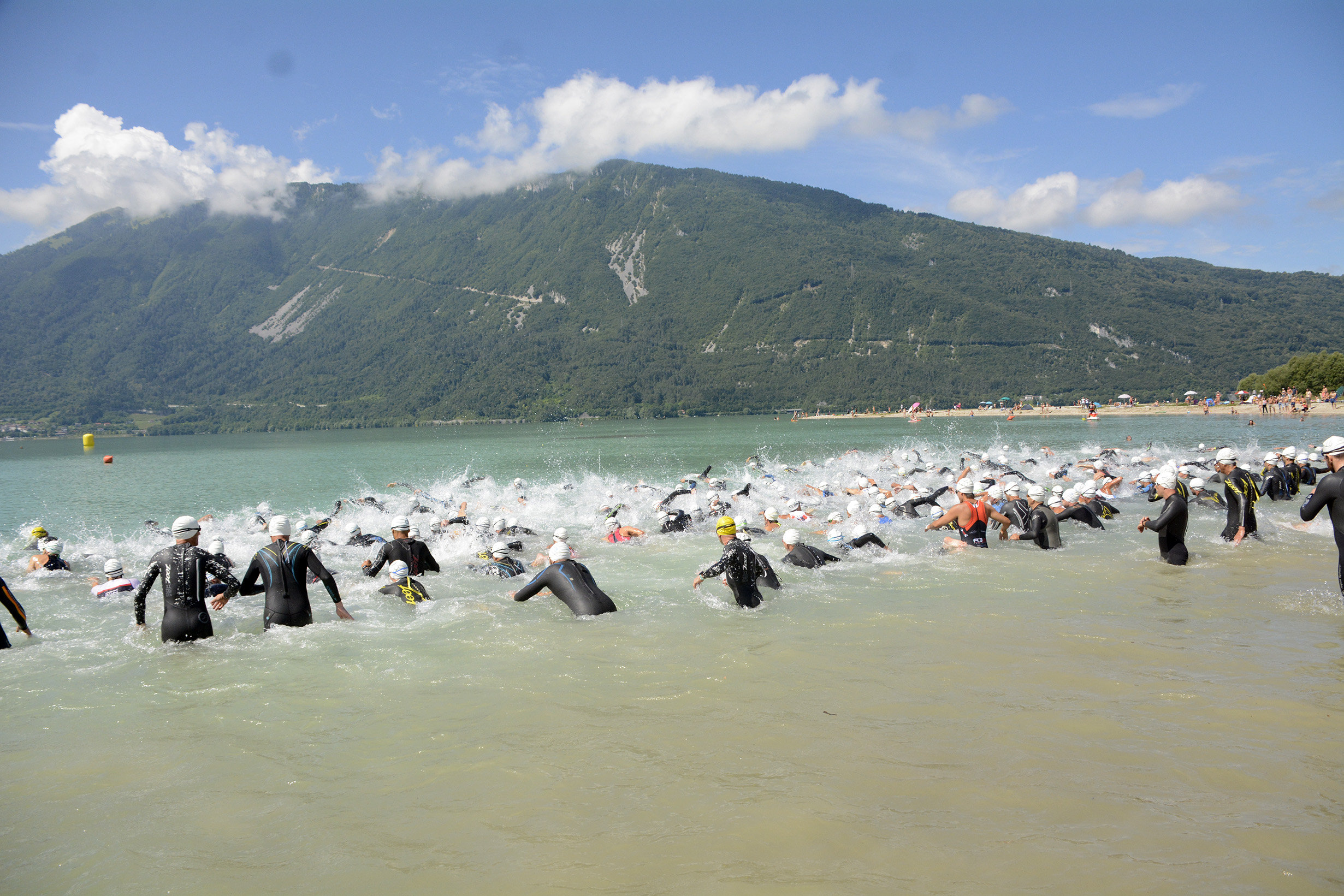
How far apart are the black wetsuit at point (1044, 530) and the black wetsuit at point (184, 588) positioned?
13439mm

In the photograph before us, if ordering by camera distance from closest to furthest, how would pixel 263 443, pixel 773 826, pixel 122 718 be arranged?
1. pixel 773 826
2. pixel 122 718
3. pixel 263 443

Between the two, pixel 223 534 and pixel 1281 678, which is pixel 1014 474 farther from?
pixel 223 534

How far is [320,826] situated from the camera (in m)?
4.93

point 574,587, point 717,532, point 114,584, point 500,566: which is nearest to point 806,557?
point 717,532

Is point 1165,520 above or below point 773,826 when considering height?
above

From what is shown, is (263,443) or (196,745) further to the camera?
(263,443)

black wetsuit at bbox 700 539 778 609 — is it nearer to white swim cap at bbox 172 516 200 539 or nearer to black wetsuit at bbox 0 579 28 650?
white swim cap at bbox 172 516 200 539

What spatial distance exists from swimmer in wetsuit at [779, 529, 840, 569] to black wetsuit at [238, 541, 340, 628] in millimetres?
6949

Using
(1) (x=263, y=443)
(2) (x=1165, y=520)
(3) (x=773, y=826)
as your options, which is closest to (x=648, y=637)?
(3) (x=773, y=826)

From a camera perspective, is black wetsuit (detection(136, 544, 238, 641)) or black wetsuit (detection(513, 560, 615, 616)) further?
black wetsuit (detection(513, 560, 615, 616))

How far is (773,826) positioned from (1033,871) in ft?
5.03

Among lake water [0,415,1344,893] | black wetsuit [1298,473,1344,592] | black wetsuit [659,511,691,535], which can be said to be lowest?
lake water [0,415,1344,893]

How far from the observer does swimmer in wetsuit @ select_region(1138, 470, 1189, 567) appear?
447 inches

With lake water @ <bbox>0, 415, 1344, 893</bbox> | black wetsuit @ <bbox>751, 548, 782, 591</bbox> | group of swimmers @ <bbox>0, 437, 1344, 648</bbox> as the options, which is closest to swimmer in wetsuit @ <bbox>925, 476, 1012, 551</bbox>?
group of swimmers @ <bbox>0, 437, 1344, 648</bbox>
